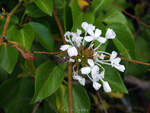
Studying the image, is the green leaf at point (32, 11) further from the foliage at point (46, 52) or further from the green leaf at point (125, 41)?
the green leaf at point (125, 41)

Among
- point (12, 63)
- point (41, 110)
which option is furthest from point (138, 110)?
point (12, 63)

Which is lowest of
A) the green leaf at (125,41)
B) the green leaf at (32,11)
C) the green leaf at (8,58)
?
the green leaf at (125,41)

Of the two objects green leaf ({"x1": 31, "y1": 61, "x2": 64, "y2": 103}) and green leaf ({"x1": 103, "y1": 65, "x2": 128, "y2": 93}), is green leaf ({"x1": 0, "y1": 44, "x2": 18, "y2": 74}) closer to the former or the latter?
green leaf ({"x1": 31, "y1": 61, "x2": 64, "y2": 103})

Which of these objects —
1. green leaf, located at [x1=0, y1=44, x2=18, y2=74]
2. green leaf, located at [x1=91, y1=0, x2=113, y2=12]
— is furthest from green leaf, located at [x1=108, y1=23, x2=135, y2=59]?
green leaf, located at [x1=0, y1=44, x2=18, y2=74]

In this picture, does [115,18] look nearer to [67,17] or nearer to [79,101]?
[67,17]

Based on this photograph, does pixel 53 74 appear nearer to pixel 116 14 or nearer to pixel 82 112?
pixel 82 112

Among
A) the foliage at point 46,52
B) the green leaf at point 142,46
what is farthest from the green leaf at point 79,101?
the green leaf at point 142,46
